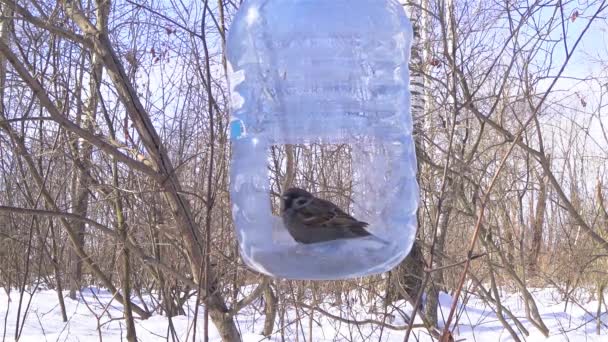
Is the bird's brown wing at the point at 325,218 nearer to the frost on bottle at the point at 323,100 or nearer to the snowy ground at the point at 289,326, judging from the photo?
the frost on bottle at the point at 323,100

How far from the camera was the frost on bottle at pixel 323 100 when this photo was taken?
2062mm

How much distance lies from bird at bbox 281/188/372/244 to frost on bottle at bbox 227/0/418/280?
99mm

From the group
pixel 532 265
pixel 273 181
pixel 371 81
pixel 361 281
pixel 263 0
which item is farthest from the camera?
pixel 532 265

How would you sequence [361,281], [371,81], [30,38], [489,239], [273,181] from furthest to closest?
[361,281]
[489,239]
[30,38]
[273,181]
[371,81]

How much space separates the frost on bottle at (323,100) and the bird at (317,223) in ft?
0.32

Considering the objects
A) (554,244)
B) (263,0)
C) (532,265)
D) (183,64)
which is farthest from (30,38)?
(554,244)

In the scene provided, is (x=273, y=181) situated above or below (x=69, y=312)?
above

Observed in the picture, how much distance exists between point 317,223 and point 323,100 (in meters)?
0.44

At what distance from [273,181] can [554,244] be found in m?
6.52

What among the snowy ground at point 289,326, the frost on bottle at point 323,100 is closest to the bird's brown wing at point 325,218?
the frost on bottle at point 323,100

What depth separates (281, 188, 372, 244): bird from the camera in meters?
1.80

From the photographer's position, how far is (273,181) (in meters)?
2.86

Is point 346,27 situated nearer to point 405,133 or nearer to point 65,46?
point 405,133

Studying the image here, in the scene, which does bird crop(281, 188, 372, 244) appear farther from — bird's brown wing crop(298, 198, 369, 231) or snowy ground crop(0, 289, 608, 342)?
snowy ground crop(0, 289, 608, 342)
